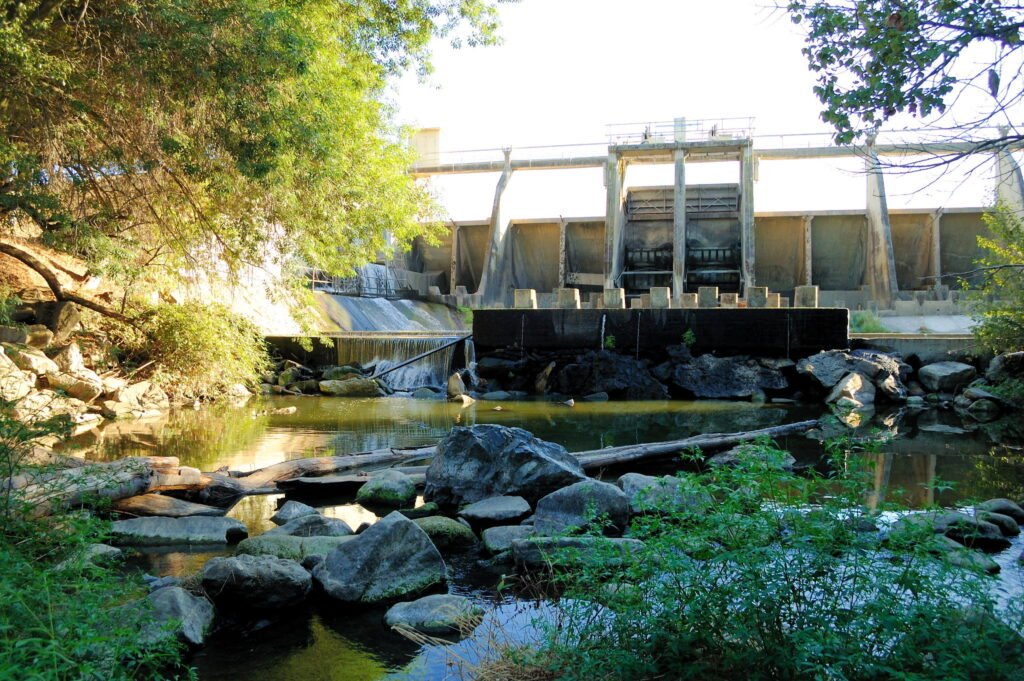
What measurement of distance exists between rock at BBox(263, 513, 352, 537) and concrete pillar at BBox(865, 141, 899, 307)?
23.8 m

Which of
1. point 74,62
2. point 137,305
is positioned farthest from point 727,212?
point 74,62

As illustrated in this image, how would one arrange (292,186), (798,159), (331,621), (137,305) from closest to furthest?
(331,621), (292,186), (137,305), (798,159)

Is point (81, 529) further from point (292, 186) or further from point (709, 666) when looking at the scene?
point (292, 186)

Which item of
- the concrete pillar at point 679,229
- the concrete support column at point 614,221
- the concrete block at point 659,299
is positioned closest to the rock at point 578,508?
the concrete block at point 659,299

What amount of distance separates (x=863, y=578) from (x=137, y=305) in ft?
45.9

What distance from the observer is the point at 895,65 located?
3.76 meters

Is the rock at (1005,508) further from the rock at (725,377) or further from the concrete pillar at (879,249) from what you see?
the concrete pillar at (879,249)

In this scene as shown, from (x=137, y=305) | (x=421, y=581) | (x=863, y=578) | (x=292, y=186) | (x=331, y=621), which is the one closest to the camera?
(x=863, y=578)

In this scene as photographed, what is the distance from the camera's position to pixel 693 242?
28969 mm

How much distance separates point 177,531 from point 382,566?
6.56 ft

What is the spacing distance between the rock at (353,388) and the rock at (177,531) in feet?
38.0

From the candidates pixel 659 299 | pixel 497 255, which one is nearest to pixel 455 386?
pixel 659 299

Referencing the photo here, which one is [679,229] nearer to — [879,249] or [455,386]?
[879,249]

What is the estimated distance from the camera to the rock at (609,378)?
57.7ft
